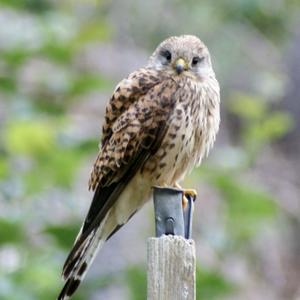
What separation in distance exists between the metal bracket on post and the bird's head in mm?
1200

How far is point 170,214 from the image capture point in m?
3.53

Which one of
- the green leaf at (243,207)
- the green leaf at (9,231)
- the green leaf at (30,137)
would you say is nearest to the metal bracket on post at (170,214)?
the green leaf at (9,231)

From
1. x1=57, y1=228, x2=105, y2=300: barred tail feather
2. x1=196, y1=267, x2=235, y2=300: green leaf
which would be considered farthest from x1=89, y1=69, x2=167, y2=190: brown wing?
x1=196, y1=267, x2=235, y2=300: green leaf

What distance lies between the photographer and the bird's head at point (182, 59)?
15.6ft

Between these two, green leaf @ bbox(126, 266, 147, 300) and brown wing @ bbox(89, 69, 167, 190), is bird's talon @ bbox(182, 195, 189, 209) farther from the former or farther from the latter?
green leaf @ bbox(126, 266, 147, 300)

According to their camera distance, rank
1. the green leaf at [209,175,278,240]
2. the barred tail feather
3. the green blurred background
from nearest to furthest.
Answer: the barred tail feather → the green blurred background → the green leaf at [209,175,278,240]

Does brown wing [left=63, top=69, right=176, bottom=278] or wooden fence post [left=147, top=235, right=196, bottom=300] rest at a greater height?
brown wing [left=63, top=69, right=176, bottom=278]

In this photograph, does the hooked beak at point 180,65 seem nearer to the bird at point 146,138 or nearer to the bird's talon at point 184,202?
the bird at point 146,138

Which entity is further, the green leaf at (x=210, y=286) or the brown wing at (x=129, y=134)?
the green leaf at (x=210, y=286)

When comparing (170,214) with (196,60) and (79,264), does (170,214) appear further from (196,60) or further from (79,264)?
(196,60)

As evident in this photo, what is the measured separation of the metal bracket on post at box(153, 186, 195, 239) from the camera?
3.50 m

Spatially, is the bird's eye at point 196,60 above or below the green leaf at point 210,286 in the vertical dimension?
above

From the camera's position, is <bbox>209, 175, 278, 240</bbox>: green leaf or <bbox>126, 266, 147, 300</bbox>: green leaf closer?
<bbox>126, 266, 147, 300</bbox>: green leaf

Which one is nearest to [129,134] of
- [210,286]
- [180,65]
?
[180,65]
